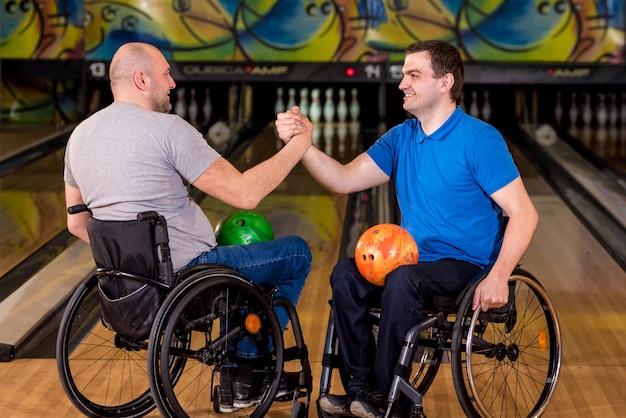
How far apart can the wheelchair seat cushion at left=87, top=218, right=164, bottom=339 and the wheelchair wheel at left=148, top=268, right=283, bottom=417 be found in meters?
0.09

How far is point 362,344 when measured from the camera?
2.84m

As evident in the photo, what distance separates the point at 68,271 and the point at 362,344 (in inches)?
80.5

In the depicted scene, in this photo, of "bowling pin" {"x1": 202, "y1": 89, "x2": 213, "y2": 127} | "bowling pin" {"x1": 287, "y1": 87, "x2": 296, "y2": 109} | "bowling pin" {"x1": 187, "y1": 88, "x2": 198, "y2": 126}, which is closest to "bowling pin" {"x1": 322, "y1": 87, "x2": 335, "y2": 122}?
"bowling pin" {"x1": 287, "y1": 87, "x2": 296, "y2": 109}

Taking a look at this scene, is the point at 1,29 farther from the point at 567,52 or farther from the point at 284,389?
the point at 284,389

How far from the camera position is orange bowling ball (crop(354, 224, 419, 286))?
2.81 metres

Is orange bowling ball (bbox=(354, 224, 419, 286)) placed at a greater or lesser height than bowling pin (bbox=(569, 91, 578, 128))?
greater

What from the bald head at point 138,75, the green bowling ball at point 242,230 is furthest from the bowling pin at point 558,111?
the bald head at point 138,75

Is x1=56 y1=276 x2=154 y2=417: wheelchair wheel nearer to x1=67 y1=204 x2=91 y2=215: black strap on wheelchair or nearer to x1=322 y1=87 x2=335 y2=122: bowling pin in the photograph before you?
x1=67 y1=204 x2=91 y2=215: black strap on wheelchair

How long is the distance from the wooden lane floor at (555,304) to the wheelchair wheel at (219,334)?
0.73 feet

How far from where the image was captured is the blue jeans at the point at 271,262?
9.46 feet

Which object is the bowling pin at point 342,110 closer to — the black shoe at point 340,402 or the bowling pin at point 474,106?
the bowling pin at point 474,106

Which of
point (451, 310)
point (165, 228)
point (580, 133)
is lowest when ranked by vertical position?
point (580, 133)

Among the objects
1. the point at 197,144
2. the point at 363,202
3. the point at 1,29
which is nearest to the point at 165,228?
the point at 197,144

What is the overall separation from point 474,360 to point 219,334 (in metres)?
1.10
